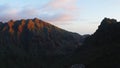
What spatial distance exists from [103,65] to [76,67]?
54912 mm

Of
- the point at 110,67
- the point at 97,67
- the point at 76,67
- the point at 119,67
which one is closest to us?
the point at 76,67

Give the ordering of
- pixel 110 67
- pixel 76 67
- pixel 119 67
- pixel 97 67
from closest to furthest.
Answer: pixel 76 67
pixel 119 67
pixel 110 67
pixel 97 67

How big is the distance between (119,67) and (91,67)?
4372cm

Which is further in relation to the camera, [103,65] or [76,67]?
[103,65]

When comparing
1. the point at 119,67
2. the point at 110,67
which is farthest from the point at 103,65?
the point at 119,67

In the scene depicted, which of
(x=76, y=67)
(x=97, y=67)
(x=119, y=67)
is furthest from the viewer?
Answer: (x=97, y=67)

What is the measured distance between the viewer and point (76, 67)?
126375 mm

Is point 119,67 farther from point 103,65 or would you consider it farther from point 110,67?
point 103,65

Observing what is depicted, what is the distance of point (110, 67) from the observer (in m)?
158

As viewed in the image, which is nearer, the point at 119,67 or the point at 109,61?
the point at 119,67

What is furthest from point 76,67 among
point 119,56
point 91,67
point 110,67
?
point 119,56

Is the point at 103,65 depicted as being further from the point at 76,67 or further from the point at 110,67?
the point at 76,67

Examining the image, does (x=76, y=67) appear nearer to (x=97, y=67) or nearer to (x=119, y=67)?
(x=119, y=67)

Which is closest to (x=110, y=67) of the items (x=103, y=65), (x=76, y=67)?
(x=103, y=65)
